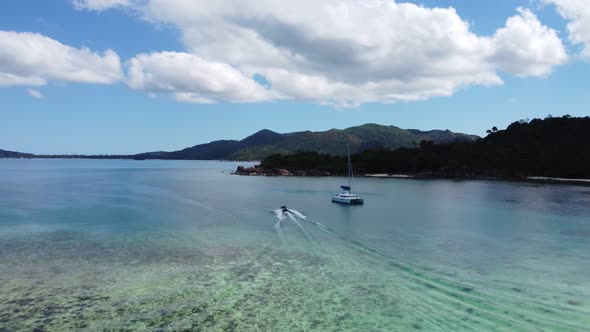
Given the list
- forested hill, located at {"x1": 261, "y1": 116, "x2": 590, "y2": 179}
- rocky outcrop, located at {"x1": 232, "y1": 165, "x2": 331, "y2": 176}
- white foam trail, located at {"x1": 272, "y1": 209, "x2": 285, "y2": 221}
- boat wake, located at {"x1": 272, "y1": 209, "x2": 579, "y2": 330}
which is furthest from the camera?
rocky outcrop, located at {"x1": 232, "y1": 165, "x2": 331, "y2": 176}

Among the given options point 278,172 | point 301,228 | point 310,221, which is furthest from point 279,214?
point 278,172

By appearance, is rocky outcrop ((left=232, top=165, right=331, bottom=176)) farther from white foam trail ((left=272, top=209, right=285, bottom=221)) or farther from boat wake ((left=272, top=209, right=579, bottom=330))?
boat wake ((left=272, top=209, right=579, bottom=330))

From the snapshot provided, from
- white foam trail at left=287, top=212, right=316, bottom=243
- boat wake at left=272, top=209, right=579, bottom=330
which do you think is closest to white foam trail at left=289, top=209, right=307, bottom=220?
white foam trail at left=287, top=212, right=316, bottom=243

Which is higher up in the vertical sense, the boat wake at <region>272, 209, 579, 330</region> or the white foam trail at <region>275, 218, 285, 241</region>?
the boat wake at <region>272, 209, 579, 330</region>

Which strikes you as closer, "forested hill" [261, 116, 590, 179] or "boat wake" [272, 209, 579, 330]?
"boat wake" [272, 209, 579, 330]

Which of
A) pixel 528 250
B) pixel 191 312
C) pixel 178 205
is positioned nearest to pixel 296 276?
pixel 191 312

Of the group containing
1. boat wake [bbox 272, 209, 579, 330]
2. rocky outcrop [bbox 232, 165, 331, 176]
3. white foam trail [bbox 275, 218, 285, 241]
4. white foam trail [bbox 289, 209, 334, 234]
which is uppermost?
rocky outcrop [bbox 232, 165, 331, 176]

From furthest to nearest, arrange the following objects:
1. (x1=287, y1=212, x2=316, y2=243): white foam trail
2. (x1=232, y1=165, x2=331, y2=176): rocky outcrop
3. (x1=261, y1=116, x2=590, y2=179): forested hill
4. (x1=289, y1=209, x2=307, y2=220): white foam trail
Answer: (x1=232, y1=165, x2=331, y2=176): rocky outcrop → (x1=261, y1=116, x2=590, y2=179): forested hill → (x1=289, y1=209, x2=307, y2=220): white foam trail → (x1=287, y1=212, x2=316, y2=243): white foam trail
